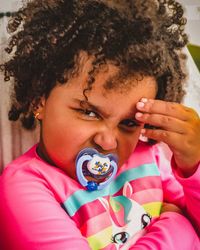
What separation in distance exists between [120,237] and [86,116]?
0.22 m

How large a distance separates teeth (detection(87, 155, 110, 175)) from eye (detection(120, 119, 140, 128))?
64 millimetres

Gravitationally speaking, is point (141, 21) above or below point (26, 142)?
above

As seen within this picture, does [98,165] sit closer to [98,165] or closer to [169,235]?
[98,165]

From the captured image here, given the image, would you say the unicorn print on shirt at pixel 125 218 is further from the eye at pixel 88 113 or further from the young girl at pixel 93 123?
the eye at pixel 88 113

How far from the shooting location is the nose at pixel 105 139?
26.5 inches

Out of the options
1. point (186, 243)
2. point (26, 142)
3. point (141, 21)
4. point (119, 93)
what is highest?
point (141, 21)

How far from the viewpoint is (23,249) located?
0.62m

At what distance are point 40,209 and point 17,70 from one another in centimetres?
26

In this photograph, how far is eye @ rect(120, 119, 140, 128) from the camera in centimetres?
71

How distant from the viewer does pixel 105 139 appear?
0.67m

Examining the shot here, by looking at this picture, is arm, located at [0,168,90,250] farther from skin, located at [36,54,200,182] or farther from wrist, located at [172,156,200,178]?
wrist, located at [172,156,200,178]

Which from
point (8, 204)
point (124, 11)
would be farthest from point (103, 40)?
point (8, 204)

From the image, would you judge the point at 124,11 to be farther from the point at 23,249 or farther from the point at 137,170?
the point at 23,249

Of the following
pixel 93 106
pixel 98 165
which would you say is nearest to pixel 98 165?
pixel 98 165
